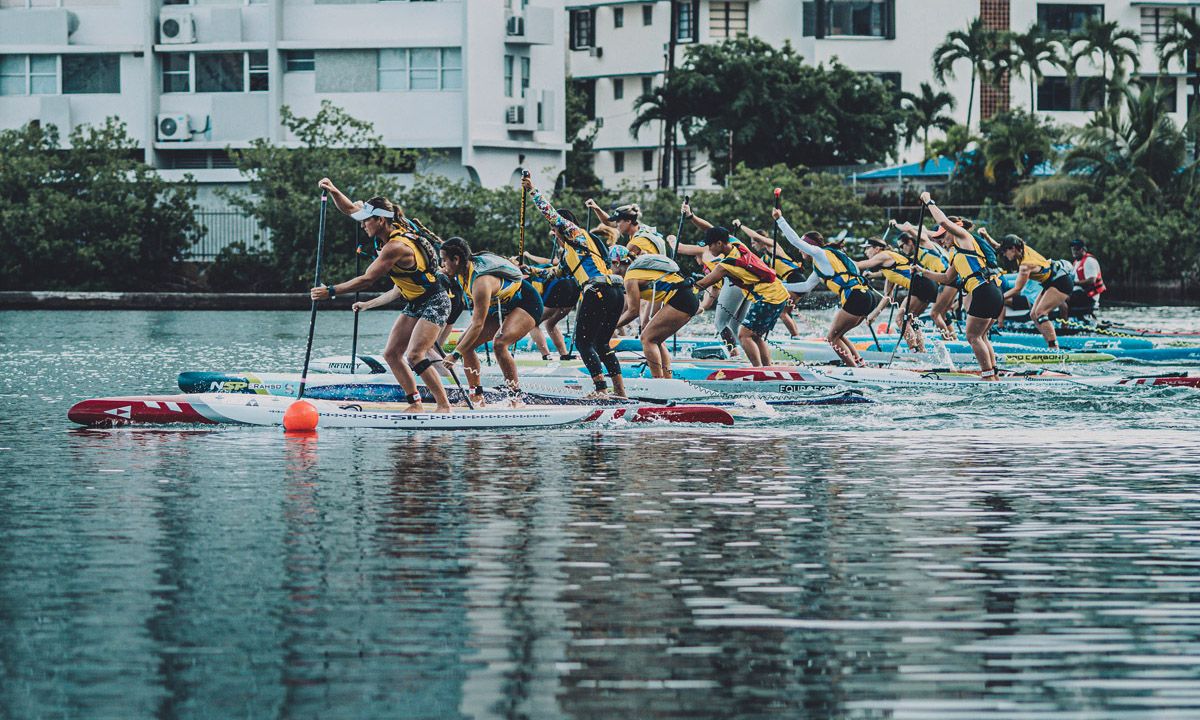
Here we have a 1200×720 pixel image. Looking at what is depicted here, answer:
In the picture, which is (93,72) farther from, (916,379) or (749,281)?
(749,281)

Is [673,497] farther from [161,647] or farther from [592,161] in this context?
[592,161]

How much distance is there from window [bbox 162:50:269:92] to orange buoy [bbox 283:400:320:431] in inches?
1678

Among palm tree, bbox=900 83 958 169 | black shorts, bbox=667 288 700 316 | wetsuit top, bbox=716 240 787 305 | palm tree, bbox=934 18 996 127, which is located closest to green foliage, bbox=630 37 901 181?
palm tree, bbox=900 83 958 169

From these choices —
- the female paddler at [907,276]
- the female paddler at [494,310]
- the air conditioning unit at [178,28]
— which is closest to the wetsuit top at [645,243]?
the female paddler at [494,310]

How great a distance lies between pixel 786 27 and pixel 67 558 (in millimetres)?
72532

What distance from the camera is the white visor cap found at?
17.5 m

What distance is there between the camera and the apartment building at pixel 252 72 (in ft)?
194

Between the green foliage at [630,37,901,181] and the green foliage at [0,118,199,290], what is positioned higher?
the green foliage at [630,37,901,181]

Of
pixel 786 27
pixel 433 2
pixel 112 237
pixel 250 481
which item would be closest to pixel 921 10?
pixel 786 27

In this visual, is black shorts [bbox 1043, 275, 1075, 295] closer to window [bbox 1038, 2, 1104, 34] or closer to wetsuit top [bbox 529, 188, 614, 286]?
wetsuit top [bbox 529, 188, 614, 286]

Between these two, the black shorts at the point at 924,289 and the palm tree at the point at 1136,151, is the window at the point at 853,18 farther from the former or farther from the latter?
the black shorts at the point at 924,289

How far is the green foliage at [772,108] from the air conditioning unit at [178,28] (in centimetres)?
1926

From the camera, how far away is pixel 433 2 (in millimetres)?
59188

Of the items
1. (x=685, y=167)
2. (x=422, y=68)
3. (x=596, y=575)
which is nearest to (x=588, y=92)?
(x=685, y=167)
